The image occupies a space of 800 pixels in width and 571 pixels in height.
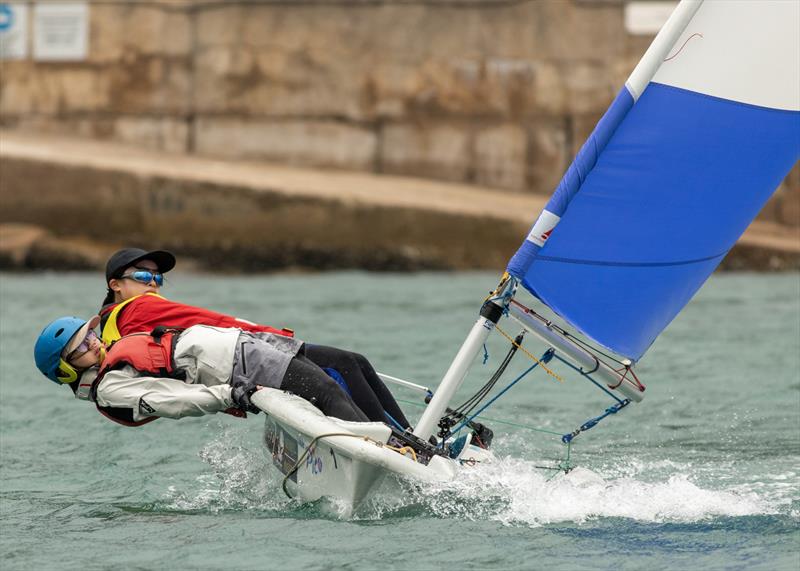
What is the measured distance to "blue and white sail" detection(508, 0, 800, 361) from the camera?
20.0 feet

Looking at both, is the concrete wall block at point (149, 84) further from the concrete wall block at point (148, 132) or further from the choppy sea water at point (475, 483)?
the choppy sea water at point (475, 483)

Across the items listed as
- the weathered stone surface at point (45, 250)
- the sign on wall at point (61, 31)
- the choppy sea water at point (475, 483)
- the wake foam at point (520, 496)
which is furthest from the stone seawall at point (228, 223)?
the wake foam at point (520, 496)

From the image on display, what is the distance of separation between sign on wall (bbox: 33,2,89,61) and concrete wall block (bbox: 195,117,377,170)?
1.70 meters

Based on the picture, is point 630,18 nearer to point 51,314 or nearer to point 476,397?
point 51,314

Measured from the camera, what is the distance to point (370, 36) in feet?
57.0

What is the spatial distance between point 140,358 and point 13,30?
12.3m

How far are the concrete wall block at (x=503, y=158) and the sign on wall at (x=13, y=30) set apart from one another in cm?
556

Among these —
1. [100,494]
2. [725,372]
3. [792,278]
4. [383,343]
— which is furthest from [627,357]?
[792,278]

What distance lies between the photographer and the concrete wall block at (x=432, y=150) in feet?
57.0

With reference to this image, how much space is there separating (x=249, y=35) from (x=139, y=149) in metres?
1.89

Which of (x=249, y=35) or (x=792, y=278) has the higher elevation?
(x=249, y=35)

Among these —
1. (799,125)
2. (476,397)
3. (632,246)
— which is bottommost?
(476,397)

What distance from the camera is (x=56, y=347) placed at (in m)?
6.20

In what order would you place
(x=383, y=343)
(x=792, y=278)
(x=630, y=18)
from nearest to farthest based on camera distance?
(x=383, y=343)
(x=792, y=278)
(x=630, y=18)
